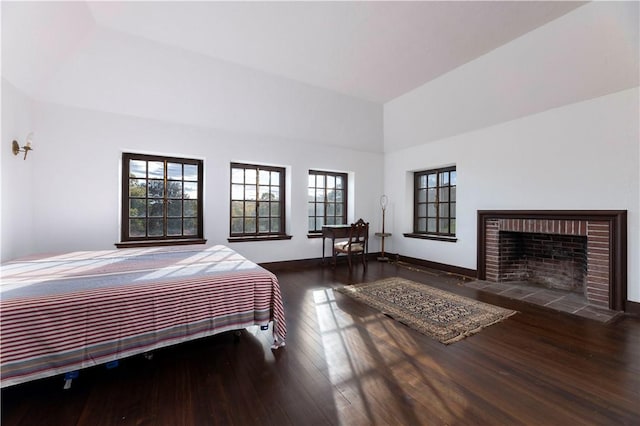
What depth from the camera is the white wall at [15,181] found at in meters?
2.72

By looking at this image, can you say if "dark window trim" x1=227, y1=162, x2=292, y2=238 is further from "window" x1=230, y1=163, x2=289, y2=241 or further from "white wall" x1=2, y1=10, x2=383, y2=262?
"white wall" x1=2, y1=10, x2=383, y2=262

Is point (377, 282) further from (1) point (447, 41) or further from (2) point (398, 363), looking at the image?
(1) point (447, 41)

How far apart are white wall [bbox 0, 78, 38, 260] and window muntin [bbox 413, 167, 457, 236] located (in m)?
6.03

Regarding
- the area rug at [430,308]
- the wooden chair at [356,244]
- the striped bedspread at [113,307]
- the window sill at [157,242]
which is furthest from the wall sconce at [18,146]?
the wooden chair at [356,244]

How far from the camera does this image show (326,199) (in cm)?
577

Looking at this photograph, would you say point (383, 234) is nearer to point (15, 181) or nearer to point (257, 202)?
point (257, 202)

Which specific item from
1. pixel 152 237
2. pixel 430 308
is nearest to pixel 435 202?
pixel 430 308

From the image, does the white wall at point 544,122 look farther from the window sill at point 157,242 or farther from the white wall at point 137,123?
the window sill at point 157,242

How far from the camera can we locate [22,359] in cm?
147

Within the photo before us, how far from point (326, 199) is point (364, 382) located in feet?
13.9

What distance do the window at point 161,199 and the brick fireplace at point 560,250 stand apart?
4.66m

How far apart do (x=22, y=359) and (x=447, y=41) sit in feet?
14.4

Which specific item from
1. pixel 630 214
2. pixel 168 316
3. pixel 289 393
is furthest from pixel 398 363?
pixel 630 214

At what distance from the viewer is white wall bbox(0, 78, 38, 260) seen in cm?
272
